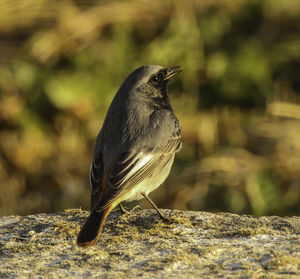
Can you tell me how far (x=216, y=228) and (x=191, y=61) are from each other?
4.40 m

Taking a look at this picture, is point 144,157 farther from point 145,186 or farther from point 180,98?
point 180,98

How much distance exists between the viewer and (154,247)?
3988 mm

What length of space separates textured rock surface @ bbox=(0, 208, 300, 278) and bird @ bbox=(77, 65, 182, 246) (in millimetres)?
217

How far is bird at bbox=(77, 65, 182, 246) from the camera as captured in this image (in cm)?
461

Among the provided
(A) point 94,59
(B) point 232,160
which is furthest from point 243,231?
(A) point 94,59

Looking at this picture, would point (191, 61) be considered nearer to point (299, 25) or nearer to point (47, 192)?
point (299, 25)

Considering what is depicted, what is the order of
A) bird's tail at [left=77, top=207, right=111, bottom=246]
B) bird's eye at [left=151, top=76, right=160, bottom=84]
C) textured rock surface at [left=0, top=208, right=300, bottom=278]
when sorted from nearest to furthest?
1. textured rock surface at [left=0, top=208, right=300, bottom=278]
2. bird's tail at [left=77, top=207, right=111, bottom=246]
3. bird's eye at [left=151, top=76, right=160, bottom=84]

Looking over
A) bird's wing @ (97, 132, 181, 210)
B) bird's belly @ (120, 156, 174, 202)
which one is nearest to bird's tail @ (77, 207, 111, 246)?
bird's wing @ (97, 132, 181, 210)

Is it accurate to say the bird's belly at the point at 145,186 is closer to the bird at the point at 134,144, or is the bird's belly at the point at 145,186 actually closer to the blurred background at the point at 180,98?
the bird at the point at 134,144

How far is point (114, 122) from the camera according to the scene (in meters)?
5.12

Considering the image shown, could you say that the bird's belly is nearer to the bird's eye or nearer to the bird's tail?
the bird's tail

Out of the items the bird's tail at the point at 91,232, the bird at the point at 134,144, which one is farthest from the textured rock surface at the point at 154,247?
the bird at the point at 134,144

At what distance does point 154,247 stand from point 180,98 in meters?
4.53

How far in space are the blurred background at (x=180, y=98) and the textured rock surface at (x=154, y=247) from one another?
300 centimetres
